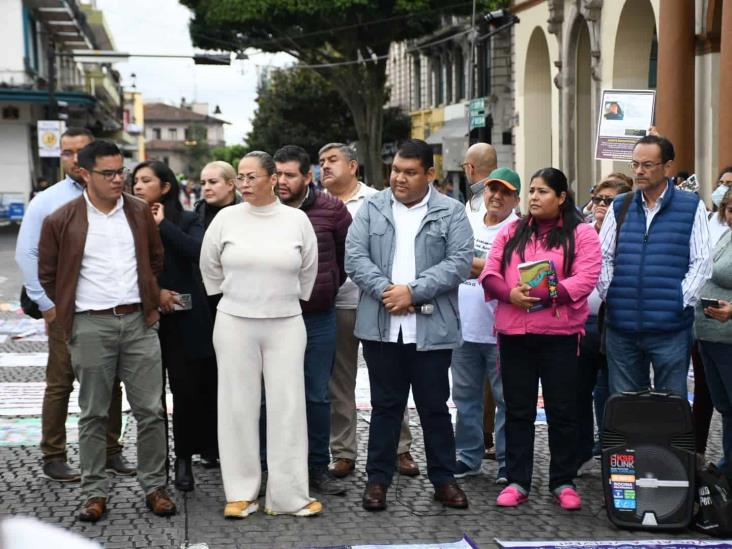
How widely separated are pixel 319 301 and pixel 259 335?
0.57 meters

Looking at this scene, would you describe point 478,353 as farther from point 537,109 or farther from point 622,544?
point 537,109

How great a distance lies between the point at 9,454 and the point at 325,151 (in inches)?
116

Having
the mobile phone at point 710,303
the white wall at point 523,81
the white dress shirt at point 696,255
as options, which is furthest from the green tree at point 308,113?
the mobile phone at point 710,303

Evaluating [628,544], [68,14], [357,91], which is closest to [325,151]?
[628,544]

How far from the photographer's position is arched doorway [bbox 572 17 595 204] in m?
29.6

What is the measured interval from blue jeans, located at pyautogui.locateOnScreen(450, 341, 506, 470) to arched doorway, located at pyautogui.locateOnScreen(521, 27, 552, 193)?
27.0 metres

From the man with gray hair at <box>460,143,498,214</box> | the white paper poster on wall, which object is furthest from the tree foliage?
the man with gray hair at <box>460,143,498,214</box>

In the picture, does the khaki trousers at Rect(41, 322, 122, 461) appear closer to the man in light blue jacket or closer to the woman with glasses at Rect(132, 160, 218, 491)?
the woman with glasses at Rect(132, 160, 218, 491)

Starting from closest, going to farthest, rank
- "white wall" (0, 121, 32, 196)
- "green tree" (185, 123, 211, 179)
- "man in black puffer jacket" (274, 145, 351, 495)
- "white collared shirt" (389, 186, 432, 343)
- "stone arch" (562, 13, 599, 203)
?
"white collared shirt" (389, 186, 432, 343) < "man in black puffer jacket" (274, 145, 351, 495) < "stone arch" (562, 13, 599, 203) < "white wall" (0, 121, 32, 196) < "green tree" (185, 123, 211, 179)

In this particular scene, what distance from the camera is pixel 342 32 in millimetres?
40000

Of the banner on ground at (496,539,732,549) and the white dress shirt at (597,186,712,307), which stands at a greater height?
the white dress shirt at (597,186,712,307)

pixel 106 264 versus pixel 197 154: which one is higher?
pixel 197 154

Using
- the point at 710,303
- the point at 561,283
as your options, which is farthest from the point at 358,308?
the point at 710,303

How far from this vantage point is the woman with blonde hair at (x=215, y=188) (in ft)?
23.5
